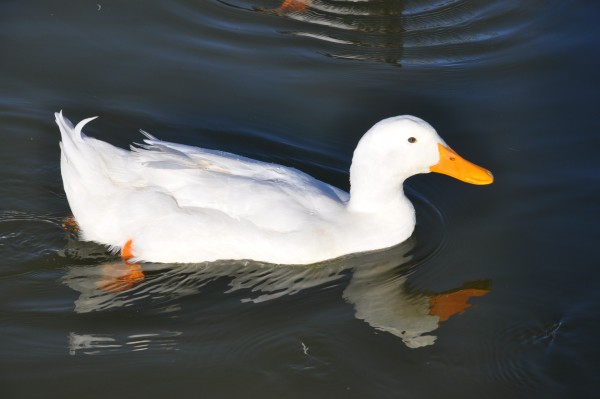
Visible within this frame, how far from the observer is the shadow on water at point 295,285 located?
6410mm

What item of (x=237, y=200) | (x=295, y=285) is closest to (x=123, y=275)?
(x=237, y=200)

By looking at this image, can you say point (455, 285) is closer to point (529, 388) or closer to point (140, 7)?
point (529, 388)

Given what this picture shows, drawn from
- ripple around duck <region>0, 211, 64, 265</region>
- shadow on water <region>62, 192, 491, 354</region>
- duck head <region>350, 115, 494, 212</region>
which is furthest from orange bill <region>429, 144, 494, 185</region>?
ripple around duck <region>0, 211, 64, 265</region>

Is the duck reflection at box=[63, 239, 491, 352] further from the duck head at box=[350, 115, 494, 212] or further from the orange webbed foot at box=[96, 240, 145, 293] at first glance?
the duck head at box=[350, 115, 494, 212]

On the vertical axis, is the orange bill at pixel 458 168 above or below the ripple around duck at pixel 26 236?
above

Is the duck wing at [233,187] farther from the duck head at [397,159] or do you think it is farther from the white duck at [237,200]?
the duck head at [397,159]

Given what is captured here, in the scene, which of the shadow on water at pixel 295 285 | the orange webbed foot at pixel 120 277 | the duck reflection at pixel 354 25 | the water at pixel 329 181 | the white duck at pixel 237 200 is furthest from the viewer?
the duck reflection at pixel 354 25

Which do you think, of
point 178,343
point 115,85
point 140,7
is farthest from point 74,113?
point 178,343

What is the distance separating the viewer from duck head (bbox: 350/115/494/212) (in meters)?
6.83

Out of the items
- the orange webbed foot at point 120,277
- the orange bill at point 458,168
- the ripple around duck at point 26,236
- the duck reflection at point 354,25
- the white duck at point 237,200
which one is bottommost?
the orange webbed foot at point 120,277

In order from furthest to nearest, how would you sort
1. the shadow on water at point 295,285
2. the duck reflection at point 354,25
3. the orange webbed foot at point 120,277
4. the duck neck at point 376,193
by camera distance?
1. the duck reflection at point 354,25
2. the duck neck at point 376,193
3. the orange webbed foot at point 120,277
4. the shadow on water at point 295,285

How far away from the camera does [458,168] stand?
23.1 feet

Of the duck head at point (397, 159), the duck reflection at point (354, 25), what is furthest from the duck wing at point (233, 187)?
the duck reflection at point (354, 25)

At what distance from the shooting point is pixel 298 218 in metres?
6.80
